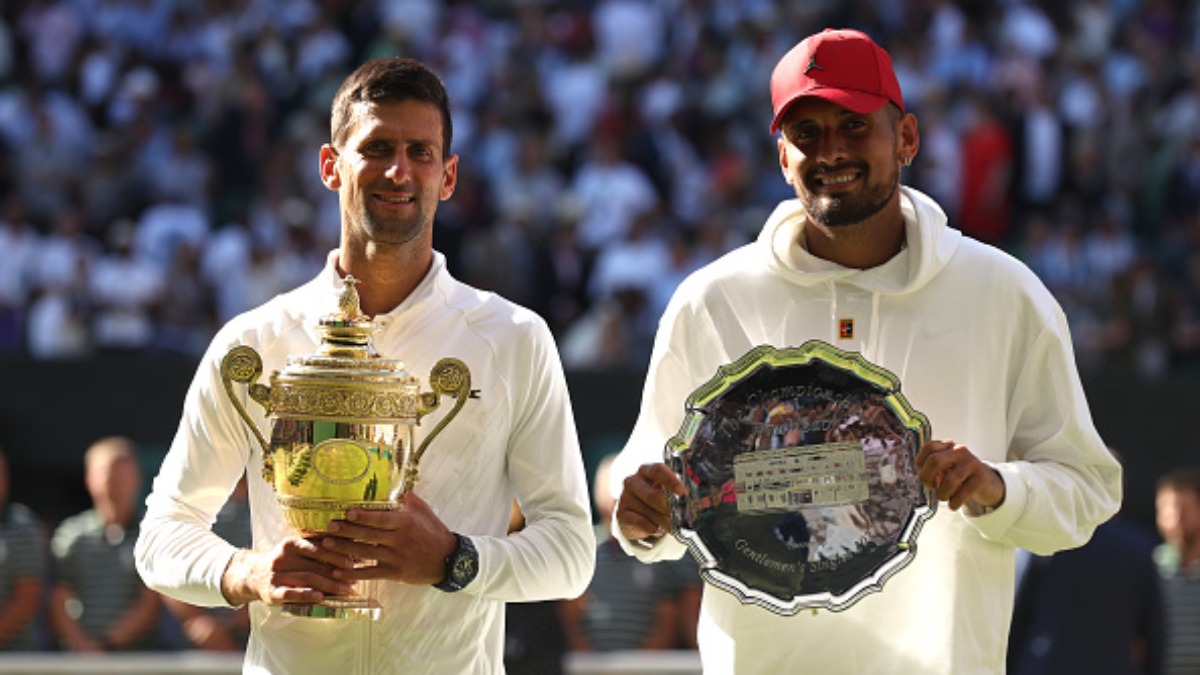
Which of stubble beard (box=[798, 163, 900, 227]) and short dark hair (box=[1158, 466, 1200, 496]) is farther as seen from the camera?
short dark hair (box=[1158, 466, 1200, 496])

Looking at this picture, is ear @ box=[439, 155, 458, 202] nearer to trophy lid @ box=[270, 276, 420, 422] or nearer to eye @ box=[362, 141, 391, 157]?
eye @ box=[362, 141, 391, 157]

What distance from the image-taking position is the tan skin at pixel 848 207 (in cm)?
368

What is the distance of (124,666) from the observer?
7.32m

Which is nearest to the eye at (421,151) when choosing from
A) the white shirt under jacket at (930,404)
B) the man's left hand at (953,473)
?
the white shirt under jacket at (930,404)

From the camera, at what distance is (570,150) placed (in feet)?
47.6

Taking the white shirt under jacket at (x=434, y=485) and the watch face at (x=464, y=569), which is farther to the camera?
A: the white shirt under jacket at (x=434, y=485)

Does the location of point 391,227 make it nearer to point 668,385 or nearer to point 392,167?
point 392,167

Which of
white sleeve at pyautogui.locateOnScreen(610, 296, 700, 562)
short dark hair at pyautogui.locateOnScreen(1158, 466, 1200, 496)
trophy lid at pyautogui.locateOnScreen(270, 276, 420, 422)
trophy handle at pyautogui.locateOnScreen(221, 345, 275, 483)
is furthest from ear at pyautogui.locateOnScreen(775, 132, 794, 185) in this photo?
short dark hair at pyautogui.locateOnScreen(1158, 466, 1200, 496)

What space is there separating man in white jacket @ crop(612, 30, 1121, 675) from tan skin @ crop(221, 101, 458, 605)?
402 millimetres

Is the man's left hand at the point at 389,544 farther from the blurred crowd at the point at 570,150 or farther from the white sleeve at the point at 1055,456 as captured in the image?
the blurred crowd at the point at 570,150

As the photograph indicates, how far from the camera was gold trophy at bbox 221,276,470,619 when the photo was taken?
143 inches

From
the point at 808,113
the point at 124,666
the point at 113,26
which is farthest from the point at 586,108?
the point at 808,113

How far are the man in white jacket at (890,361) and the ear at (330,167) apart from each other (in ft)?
2.18

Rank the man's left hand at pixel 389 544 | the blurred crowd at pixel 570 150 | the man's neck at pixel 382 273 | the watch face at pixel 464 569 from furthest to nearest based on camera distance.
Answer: the blurred crowd at pixel 570 150, the man's neck at pixel 382 273, the watch face at pixel 464 569, the man's left hand at pixel 389 544
